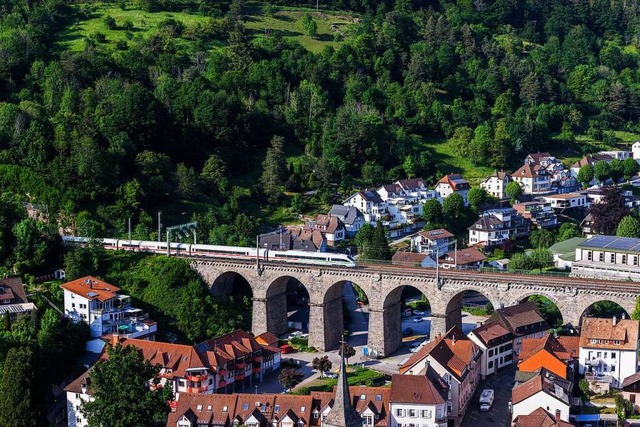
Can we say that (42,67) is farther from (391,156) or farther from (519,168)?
(519,168)

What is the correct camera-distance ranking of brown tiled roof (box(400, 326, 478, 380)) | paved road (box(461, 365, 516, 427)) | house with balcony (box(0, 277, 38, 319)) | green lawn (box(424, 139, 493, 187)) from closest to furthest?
paved road (box(461, 365, 516, 427)), brown tiled roof (box(400, 326, 478, 380)), house with balcony (box(0, 277, 38, 319)), green lawn (box(424, 139, 493, 187))

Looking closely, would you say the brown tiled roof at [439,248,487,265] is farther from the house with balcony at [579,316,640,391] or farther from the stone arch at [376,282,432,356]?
the house with balcony at [579,316,640,391]

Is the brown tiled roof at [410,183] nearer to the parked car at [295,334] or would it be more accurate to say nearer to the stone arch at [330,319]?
the parked car at [295,334]

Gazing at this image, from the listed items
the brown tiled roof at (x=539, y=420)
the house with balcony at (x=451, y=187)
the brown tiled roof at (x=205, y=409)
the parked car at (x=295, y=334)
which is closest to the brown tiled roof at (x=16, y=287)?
the parked car at (x=295, y=334)

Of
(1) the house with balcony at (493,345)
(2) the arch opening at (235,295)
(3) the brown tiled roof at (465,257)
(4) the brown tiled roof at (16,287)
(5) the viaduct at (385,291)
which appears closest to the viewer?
(1) the house with balcony at (493,345)

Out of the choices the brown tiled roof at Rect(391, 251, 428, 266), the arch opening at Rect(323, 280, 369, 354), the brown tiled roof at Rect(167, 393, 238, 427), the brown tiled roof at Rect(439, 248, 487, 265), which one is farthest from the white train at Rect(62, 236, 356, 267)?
the brown tiled roof at Rect(167, 393, 238, 427)
